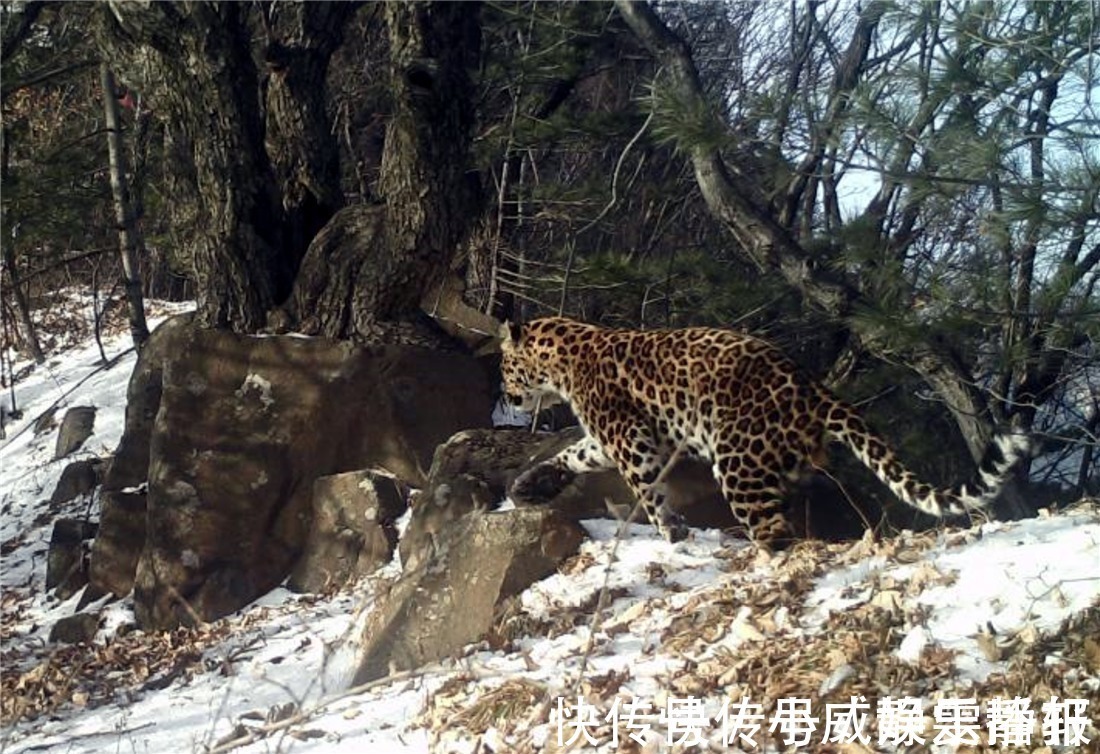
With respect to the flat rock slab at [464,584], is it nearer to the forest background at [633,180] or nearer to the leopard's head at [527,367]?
the leopard's head at [527,367]

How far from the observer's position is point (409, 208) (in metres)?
9.55

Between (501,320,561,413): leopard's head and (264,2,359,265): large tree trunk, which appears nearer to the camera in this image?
(501,320,561,413): leopard's head

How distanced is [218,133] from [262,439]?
2.23 meters

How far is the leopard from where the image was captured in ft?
23.2

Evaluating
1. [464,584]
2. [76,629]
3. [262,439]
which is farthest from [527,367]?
[76,629]

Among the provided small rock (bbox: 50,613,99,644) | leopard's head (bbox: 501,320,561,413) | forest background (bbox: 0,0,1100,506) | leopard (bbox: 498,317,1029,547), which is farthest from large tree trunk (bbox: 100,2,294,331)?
leopard (bbox: 498,317,1029,547)

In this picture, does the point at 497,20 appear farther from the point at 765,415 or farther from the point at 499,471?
the point at 765,415

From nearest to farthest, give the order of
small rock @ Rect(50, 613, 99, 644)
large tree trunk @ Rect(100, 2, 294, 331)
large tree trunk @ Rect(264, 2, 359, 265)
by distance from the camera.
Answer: large tree trunk @ Rect(100, 2, 294, 331)
small rock @ Rect(50, 613, 99, 644)
large tree trunk @ Rect(264, 2, 359, 265)

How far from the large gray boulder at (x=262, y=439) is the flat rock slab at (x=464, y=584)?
242cm

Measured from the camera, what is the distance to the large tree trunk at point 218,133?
31.4ft

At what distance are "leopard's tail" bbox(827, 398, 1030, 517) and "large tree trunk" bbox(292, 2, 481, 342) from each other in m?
3.61

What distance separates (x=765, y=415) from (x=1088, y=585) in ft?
7.15

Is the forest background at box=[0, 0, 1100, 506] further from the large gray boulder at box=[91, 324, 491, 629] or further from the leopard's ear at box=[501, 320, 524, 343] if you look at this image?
the leopard's ear at box=[501, 320, 524, 343]

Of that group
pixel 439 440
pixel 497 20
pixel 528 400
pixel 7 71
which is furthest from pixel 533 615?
pixel 7 71
